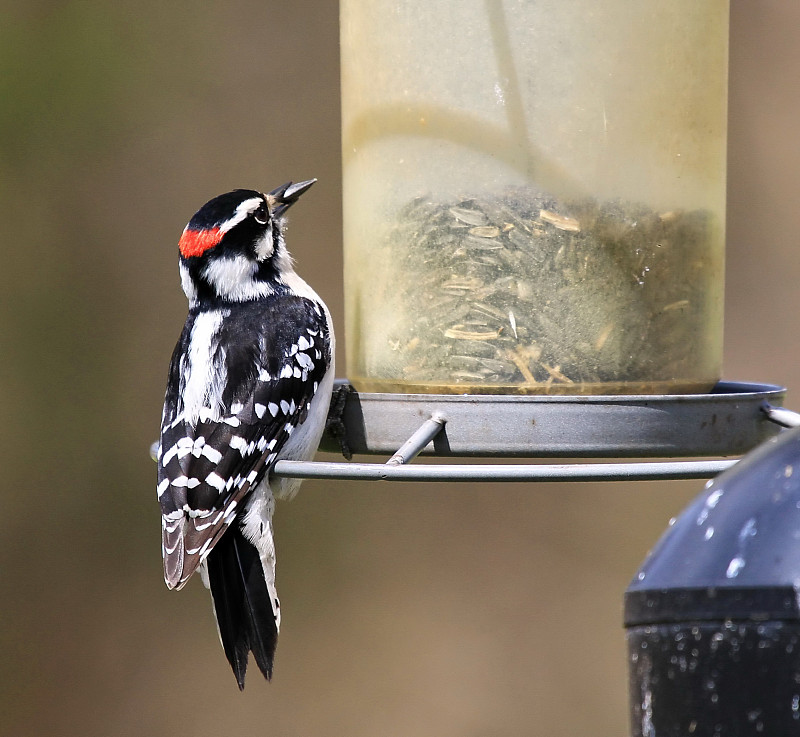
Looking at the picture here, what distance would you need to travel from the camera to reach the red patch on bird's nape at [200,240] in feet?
12.6

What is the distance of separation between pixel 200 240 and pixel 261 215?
21cm

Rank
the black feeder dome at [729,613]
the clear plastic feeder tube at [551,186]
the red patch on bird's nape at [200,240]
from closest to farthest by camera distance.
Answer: the black feeder dome at [729,613]
the clear plastic feeder tube at [551,186]
the red patch on bird's nape at [200,240]

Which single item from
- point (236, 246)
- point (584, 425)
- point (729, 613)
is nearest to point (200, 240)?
point (236, 246)

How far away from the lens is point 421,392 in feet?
10.3

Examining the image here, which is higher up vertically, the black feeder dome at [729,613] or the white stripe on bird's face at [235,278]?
the white stripe on bird's face at [235,278]

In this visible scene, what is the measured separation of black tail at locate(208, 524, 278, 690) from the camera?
11.9ft

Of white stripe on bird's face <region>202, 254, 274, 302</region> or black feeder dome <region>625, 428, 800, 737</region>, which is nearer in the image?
black feeder dome <region>625, 428, 800, 737</region>

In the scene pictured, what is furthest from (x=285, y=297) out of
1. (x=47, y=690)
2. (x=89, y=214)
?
(x=47, y=690)

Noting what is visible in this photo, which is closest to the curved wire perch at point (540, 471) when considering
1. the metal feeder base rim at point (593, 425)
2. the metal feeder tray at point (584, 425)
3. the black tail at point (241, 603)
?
the metal feeder tray at point (584, 425)

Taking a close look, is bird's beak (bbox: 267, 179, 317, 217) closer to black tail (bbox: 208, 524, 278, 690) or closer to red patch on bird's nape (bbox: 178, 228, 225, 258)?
red patch on bird's nape (bbox: 178, 228, 225, 258)

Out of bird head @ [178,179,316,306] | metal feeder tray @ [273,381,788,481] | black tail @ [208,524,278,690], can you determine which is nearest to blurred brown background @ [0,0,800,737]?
bird head @ [178,179,316,306]

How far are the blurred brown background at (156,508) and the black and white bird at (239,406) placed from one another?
3.28 metres

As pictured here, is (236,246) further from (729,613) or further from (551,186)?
(729,613)

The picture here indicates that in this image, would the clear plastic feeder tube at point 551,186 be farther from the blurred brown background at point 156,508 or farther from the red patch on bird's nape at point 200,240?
the blurred brown background at point 156,508
